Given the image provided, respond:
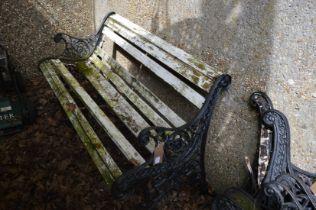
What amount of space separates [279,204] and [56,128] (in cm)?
237

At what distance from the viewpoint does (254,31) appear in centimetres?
234

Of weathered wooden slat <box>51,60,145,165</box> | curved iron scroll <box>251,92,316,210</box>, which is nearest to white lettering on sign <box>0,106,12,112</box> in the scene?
weathered wooden slat <box>51,60,145,165</box>

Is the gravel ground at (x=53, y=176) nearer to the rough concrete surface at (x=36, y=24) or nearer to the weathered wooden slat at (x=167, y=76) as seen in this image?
the weathered wooden slat at (x=167, y=76)

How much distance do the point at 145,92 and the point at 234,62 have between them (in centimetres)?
93

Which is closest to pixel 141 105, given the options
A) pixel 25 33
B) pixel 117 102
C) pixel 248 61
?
pixel 117 102

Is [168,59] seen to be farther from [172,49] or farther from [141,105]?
[141,105]

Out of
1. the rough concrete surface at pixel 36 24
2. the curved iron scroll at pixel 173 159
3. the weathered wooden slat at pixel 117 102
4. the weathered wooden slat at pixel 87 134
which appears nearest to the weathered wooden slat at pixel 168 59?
the curved iron scroll at pixel 173 159

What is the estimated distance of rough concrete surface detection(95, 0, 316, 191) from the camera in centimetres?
210

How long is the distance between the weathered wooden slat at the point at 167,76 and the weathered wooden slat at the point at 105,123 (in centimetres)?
64

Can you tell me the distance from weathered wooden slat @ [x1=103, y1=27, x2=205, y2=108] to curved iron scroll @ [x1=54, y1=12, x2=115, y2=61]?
1.32 feet

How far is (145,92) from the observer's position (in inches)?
120

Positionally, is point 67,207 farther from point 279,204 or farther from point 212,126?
point 279,204

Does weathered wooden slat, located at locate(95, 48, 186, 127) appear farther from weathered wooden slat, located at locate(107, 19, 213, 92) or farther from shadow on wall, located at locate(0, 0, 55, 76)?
shadow on wall, located at locate(0, 0, 55, 76)

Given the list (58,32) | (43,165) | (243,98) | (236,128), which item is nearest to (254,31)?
(243,98)
